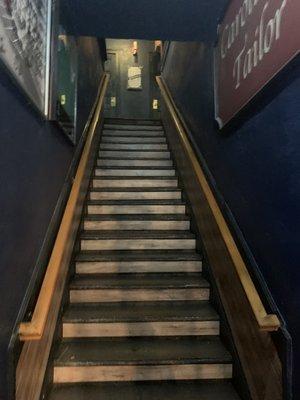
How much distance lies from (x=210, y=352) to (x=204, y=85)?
248cm

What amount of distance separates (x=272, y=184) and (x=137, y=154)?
10.2 feet

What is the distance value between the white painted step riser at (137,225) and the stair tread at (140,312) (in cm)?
95

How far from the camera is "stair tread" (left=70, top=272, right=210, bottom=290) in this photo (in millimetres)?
2648

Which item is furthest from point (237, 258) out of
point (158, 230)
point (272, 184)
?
point (158, 230)

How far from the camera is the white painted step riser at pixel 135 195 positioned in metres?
3.83

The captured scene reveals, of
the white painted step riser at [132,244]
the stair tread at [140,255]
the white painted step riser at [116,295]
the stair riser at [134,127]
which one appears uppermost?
the stair riser at [134,127]

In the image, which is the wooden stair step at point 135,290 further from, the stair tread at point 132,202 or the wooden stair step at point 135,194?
the wooden stair step at point 135,194

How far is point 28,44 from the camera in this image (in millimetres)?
1706

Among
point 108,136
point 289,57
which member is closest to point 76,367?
point 289,57

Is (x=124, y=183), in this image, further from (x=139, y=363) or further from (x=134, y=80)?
(x=134, y=80)

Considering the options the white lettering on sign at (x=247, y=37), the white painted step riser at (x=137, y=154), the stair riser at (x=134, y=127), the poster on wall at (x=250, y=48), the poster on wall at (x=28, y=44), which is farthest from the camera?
the stair riser at (x=134, y=127)

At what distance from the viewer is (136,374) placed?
2090mm

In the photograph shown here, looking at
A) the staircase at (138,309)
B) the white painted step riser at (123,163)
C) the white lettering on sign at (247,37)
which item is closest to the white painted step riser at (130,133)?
the white painted step riser at (123,163)

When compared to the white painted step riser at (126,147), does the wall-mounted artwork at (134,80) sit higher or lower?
higher
